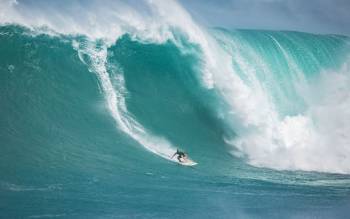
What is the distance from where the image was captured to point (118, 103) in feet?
42.6

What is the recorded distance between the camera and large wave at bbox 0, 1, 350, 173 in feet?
40.9

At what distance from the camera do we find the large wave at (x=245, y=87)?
12.5m

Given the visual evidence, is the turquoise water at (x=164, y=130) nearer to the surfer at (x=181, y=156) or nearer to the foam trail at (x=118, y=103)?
the foam trail at (x=118, y=103)

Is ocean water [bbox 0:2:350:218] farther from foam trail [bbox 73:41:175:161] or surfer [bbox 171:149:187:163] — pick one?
surfer [bbox 171:149:187:163]

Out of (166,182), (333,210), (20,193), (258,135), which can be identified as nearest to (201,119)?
(258,135)

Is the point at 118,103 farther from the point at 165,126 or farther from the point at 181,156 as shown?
the point at 181,156

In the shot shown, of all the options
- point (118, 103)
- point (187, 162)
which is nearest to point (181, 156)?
point (187, 162)

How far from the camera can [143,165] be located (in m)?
10.4

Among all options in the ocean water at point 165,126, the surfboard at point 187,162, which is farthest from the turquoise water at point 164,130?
the surfboard at point 187,162

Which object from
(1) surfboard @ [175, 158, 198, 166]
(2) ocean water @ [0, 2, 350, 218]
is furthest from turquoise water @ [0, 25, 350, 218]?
(1) surfboard @ [175, 158, 198, 166]

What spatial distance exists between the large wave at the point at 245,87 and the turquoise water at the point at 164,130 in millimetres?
56

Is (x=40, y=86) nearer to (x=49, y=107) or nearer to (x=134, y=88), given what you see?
(x=49, y=107)

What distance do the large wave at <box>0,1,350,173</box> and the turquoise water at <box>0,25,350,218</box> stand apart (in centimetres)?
6

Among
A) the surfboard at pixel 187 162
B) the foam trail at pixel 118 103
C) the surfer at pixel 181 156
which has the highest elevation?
the foam trail at pixel 118 103
